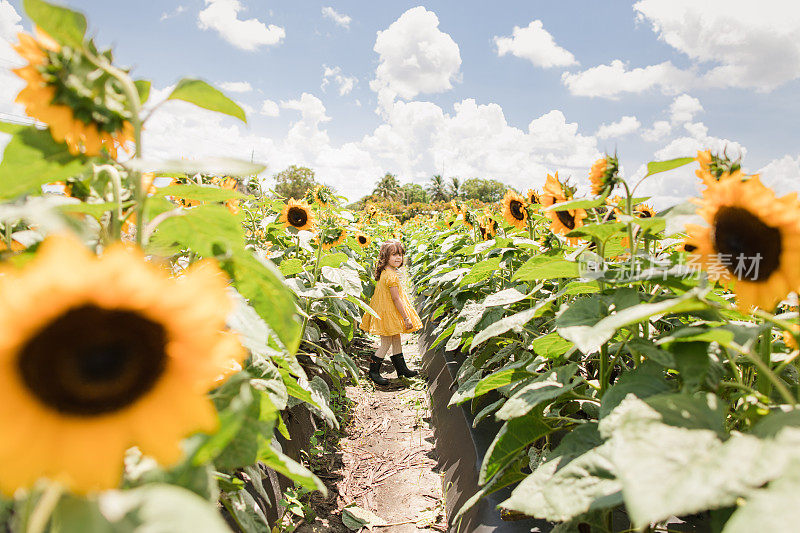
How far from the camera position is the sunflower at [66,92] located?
2.74 feet

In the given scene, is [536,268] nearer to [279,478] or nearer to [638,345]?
[638,345]

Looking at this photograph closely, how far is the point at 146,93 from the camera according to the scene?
1050 mm

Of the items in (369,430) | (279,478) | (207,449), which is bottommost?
(369,430)

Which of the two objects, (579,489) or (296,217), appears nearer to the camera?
(579,489)

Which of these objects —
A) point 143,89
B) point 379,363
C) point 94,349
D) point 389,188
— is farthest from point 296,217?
point 389,188

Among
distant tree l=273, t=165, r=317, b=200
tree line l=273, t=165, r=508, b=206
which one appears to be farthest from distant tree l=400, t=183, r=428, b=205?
distant tree l=273, t=165, r=317, b=200

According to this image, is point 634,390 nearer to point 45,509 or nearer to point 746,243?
point 746,243

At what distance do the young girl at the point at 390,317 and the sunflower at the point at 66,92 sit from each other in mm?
5594

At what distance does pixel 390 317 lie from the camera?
6691 millimetres

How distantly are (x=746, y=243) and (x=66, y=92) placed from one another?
146 centimetres

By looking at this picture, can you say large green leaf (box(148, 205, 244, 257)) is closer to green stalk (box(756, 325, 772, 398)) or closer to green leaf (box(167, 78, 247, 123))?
green leaf (box(167, 78, 247, 123))

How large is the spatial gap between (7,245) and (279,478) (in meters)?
2.25

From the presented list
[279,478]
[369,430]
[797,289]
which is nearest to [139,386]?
[797,289]

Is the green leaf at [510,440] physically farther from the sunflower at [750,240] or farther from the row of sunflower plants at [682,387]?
the sunflower at [750,240]
